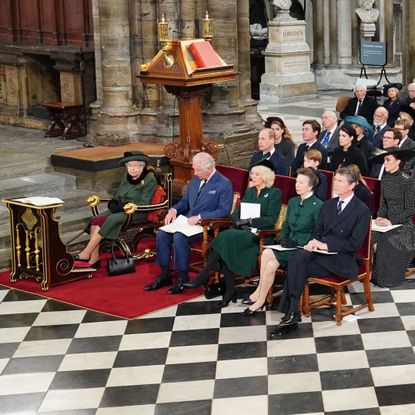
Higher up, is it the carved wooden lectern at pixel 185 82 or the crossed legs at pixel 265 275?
the carved wooden lectern at pixel 185 82

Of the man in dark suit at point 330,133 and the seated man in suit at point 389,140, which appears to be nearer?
the seated man in suit at point 389,140

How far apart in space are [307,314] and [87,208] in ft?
12.8

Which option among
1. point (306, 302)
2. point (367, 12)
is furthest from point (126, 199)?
point (367, 12)

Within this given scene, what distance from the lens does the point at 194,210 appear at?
1053 centimetres

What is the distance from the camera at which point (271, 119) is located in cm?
1216

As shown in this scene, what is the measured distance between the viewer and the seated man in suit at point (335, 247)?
908 cm

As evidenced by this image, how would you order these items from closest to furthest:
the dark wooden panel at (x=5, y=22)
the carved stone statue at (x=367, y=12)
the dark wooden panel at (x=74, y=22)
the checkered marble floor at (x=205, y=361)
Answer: the checkered marble floor at (x=205, y=361), the dark wooden panel at (x=74, y=22), the dark wooden panel at (x=5, y=22), the carved stone statue at (x=367, y=12)

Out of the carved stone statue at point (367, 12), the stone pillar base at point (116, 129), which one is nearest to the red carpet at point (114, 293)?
the stone pillar base at point (116, 129)

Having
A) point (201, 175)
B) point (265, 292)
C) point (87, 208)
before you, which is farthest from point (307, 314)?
Result: point (87, 208)

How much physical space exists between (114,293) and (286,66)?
12927 millimetres

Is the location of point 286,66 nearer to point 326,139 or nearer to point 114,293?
point 326,139

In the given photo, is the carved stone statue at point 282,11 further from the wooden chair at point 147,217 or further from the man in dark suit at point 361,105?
the wooden chair at point 147,217

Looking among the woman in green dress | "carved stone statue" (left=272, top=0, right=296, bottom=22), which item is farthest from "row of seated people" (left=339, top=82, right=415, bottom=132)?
"carved stone statue" (left=272, top=0, right=296, bottom=22)

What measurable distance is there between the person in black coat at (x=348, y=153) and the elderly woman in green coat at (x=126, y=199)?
1851 mm
